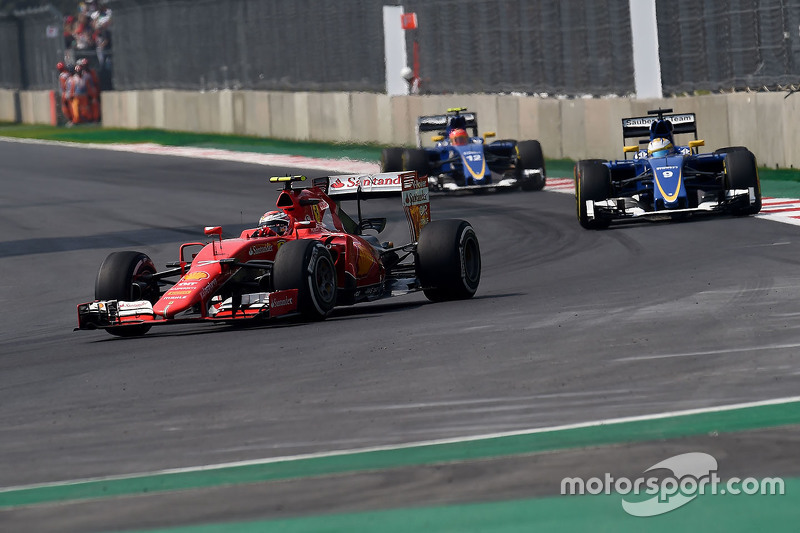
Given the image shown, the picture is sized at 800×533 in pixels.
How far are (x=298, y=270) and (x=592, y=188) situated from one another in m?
8.06

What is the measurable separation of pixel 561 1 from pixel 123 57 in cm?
2543

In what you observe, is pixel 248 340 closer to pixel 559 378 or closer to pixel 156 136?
pixel 559 378

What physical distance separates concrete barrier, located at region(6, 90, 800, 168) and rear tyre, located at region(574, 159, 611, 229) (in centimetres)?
569

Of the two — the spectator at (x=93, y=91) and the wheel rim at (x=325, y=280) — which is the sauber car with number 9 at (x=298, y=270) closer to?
the wheel rim at (x=325, y=280)

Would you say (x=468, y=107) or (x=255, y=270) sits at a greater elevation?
(x=468, y=107)

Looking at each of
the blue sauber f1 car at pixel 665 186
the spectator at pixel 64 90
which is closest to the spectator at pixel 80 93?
the spectator at pixel 64 90

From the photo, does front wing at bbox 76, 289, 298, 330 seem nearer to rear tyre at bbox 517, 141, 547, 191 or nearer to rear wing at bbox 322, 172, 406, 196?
rear wing at bbox 322, 172, 406, 196

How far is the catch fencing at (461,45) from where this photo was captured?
25.1m

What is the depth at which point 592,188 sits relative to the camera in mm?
18828

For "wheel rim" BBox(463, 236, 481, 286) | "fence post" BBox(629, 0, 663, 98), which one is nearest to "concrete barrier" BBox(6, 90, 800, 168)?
"fence post" BBox(629, 0, 663, 98)

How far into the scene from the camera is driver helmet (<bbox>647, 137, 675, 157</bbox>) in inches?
766

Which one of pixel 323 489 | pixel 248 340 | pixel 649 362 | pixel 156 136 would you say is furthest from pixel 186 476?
pixel 156 136

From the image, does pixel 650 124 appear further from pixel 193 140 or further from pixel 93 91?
pixel 93 91

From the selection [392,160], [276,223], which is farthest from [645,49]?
[276,223]
